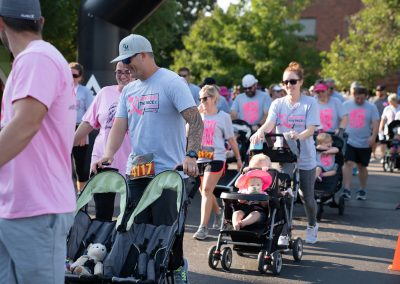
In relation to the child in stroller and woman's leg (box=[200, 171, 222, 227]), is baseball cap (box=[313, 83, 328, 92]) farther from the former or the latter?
the child in stroller

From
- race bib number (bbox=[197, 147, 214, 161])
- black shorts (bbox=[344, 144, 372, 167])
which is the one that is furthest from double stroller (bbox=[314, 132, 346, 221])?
race bib number (bbox=[197, 147, 214, 161])

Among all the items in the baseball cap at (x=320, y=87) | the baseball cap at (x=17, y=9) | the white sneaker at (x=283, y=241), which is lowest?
the white sneaker at (x=283, y=241)

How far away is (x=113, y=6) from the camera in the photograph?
39.2 ft

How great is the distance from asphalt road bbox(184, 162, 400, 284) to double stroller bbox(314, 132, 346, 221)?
0.56 feet

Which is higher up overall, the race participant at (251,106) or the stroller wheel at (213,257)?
the race participant at (251,106)

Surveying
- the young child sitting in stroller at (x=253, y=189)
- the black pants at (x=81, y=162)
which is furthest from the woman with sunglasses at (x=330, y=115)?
the young child sitting in stroller at (x=253, y=189)

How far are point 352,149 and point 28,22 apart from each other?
11.0 m

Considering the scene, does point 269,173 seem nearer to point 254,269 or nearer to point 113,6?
point 254,269

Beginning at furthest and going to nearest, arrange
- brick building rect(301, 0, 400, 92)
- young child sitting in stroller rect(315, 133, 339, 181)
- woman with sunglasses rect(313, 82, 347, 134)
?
brick building rect(301, 0, 400, 92) < woman with sunglasses rect(313, 82, 347, 134) < young child sitting in stroller rect(315, 133, 339, 181)

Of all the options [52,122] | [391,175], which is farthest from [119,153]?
[391,175]

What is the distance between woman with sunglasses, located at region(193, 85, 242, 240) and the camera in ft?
31.6

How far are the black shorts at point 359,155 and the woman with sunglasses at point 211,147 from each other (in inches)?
179

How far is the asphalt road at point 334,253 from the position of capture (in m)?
7.82

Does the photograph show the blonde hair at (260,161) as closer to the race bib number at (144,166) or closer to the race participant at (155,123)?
the race participant at (155,123)
